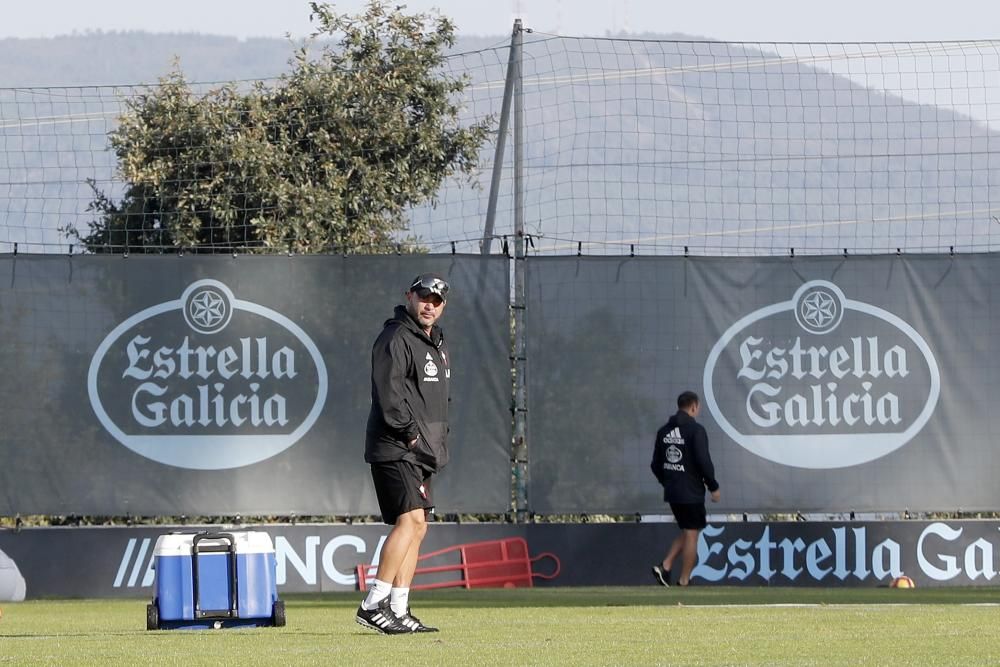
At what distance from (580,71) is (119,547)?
5716 mm

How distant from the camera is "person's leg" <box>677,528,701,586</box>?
14.1 m

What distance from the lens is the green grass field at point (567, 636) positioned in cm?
682

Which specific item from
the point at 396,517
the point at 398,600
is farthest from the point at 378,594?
the point at 396,517

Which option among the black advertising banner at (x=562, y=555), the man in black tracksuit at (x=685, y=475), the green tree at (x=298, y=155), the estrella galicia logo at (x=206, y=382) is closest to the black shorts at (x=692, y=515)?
the man in black tracksuit at (x=685, y=475)

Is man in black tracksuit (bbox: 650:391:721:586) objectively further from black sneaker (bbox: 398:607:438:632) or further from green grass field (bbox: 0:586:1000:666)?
black sneaker (bbox: 398:607:438:632)

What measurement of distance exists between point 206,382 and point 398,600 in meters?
6.65

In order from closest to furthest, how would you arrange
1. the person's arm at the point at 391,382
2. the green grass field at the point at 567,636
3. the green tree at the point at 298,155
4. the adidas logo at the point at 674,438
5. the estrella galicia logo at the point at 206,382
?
the green grass field at the point at 567,636 → the person's arm at the point at 391,382 → the adidas logo at the point at 674,438 → the estrella galicia logo at the point at 206,382 → the green tree at the point at 298,155

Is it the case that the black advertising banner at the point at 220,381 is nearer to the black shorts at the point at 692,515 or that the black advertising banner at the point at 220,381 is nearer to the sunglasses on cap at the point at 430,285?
the black shorts at the point at 692,515

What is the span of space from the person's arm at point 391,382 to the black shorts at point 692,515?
6.25 metres

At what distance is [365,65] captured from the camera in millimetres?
19797

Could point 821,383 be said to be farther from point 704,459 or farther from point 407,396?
point 407,396


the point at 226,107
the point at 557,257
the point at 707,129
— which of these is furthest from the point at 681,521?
the point at 226,107

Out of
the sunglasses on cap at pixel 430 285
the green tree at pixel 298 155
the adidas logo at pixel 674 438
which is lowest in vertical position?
the adidas logo at pixel 674 438

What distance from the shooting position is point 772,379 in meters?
14.8
